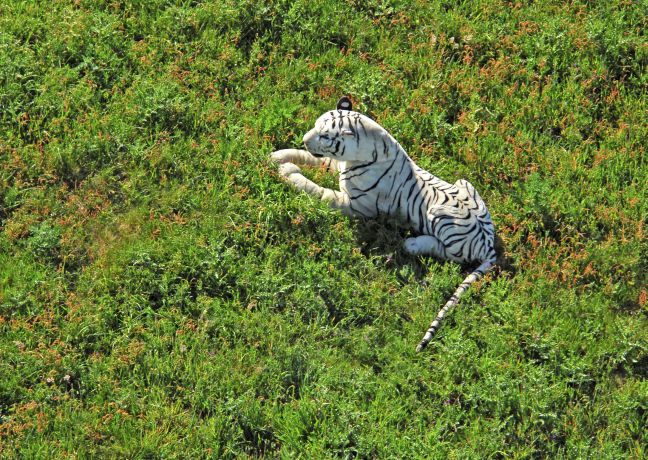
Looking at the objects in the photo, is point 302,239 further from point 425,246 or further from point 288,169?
point 425,246

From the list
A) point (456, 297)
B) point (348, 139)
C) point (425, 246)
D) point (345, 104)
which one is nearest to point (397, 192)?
point (425, 246)

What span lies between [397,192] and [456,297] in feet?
3.52

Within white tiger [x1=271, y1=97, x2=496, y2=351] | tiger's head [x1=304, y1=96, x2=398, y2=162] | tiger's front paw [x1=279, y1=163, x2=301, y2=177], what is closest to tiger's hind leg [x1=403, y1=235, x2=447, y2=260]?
white tiger [x1=271, y1=97, x2=496, y2=351]

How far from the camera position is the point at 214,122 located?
980 cm

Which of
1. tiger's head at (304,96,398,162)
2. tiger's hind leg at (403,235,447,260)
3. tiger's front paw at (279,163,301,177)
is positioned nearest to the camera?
tiger's head at (304,96,398,162)

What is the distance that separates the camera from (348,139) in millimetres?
8812

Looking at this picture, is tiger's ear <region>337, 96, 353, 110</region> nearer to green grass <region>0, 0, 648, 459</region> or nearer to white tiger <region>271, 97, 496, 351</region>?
white tiger <region>271, 97, 496, 351</region>

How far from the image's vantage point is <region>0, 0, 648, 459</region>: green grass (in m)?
7.88

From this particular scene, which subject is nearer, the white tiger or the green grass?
the green grass

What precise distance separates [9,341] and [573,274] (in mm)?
4640

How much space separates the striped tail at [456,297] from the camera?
838 cm

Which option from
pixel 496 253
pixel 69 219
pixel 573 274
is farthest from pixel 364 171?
pixel 69 219

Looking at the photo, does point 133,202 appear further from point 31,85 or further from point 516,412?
point 516,412

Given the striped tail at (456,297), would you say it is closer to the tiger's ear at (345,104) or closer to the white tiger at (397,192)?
the white tiger at (397,192)
